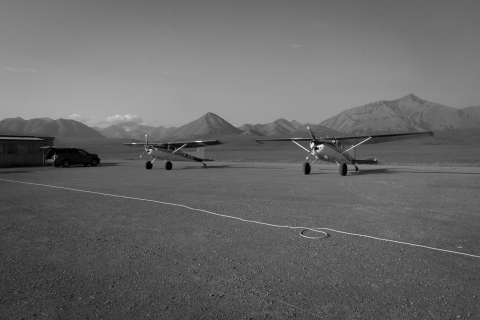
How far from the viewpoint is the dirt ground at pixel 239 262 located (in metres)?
3.31

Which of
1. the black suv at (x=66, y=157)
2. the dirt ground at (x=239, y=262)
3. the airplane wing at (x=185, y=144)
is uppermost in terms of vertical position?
the airplane wing at (x=185, y=144)

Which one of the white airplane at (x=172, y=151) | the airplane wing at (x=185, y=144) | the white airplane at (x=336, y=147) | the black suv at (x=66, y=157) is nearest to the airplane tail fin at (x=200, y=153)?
the white airplane at (x=172, y=151)

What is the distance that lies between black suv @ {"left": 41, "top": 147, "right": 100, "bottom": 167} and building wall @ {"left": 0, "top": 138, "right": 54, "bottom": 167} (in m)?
2.27

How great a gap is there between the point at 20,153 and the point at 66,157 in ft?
18.7

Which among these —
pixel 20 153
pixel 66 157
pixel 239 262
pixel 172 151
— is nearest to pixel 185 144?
pixel 172 151

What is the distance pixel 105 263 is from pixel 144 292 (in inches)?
48.5

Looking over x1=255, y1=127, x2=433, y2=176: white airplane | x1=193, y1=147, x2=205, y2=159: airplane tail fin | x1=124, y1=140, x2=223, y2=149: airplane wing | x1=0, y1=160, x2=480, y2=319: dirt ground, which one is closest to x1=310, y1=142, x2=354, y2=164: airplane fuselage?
x1=255, y1=127, x2=433, y2=176: white airplane

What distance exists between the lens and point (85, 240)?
5.68 m

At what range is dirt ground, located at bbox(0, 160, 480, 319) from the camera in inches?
130

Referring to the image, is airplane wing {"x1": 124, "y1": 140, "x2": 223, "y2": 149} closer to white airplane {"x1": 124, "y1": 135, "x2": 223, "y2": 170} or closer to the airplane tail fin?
white airplane {"x1": 124, "y1": 135, "x2": 223, "y2": 170}

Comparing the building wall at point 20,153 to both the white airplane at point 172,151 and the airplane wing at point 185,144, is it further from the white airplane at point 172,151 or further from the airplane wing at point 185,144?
the white airplane at point 172,151

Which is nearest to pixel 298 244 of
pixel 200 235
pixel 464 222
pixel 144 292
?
pixel 200 235

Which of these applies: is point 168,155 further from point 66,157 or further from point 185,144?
point 66,157

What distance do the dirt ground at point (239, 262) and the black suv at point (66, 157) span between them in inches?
864
